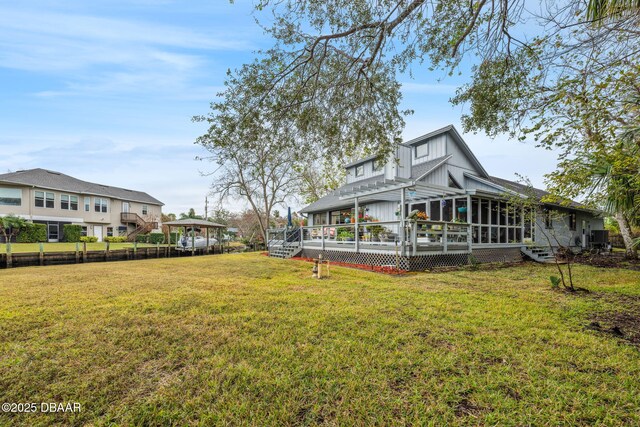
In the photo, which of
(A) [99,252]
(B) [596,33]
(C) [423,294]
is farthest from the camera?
(A) [99,252]

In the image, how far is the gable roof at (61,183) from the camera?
948 inches

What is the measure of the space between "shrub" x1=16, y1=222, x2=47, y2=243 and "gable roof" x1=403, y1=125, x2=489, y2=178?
30922 mm

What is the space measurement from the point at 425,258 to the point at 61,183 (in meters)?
34.6

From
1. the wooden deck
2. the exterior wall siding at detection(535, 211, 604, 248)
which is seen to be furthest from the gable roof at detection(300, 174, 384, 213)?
the exterior wall siding at detection(535, 211, 604, 248)

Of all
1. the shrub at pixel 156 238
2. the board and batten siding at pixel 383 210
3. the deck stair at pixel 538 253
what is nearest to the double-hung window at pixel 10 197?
the shrub at pixel 156 238

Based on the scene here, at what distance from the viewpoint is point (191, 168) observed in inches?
802

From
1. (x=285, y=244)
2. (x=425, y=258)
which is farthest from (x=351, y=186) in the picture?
(x=425, y=258)

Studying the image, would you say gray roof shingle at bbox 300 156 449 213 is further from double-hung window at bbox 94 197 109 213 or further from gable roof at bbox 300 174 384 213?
double-hung window at bbox 94 197 109 213

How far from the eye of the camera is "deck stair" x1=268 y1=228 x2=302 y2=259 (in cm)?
1588

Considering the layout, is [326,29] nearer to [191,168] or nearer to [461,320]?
[461,320]

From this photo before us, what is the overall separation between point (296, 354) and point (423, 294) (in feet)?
12.5

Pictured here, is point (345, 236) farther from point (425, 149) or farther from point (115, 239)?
point (115, 239)

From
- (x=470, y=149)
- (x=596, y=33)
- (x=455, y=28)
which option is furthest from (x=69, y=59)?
(x=470, y=149)

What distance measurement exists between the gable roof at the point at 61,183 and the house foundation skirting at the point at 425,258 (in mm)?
27648
